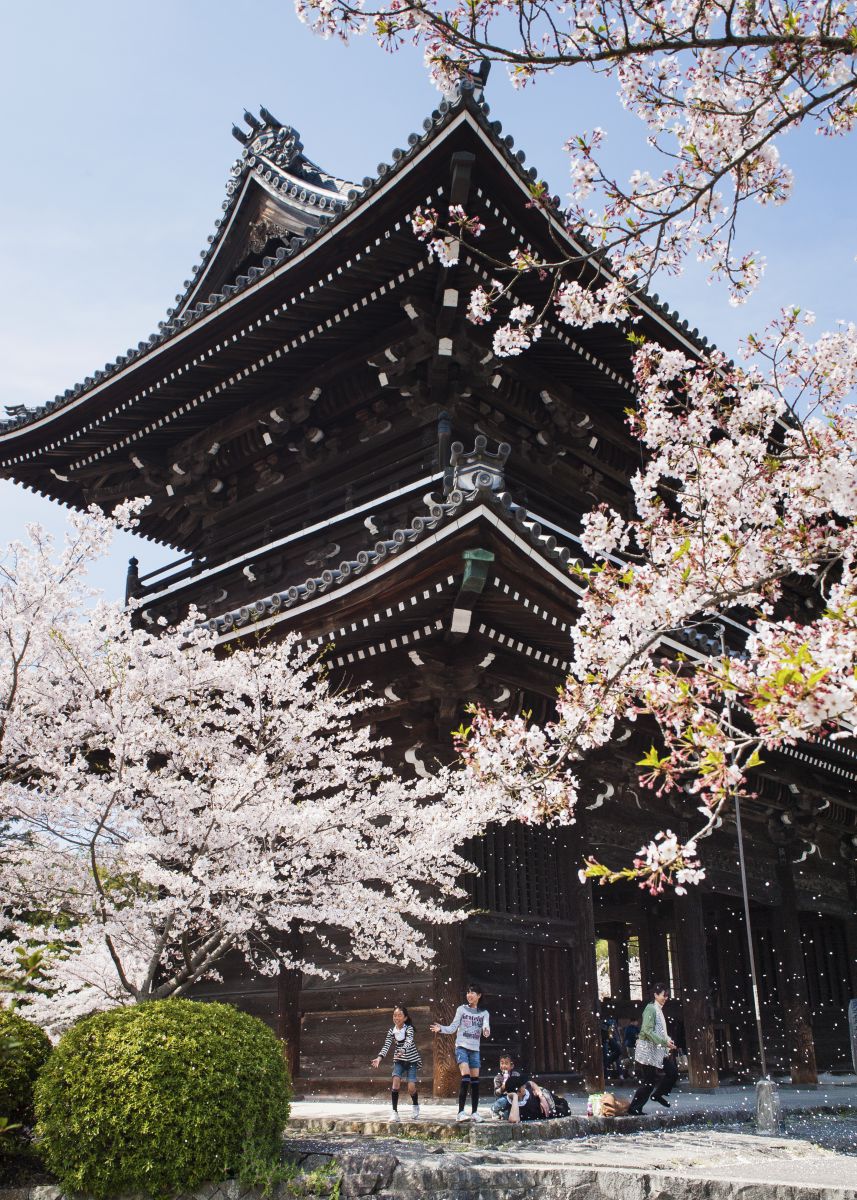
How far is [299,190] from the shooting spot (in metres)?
14.7

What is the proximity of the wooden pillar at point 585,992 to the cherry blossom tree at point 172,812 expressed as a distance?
2061mm

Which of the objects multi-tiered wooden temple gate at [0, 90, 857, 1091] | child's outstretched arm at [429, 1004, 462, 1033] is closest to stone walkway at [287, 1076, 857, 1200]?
child's outstretched arm at [429, 1004, 462, 1033]

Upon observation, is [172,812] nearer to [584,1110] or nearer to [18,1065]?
[18,1065]

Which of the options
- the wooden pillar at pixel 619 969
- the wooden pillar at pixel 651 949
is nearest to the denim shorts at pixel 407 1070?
the wooden pillar at pixel 651 949

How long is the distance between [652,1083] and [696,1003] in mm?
2983

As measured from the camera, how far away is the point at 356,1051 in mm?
10242

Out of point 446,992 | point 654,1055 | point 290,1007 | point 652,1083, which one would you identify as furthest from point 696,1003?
point 290,1007

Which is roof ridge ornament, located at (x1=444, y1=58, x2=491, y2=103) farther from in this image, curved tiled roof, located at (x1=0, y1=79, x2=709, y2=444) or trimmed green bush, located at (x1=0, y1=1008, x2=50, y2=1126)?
trimmed green bush, located at (x1=0, y1=1008, x2=50, y2=1126)

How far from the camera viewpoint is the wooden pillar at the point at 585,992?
1064 cm

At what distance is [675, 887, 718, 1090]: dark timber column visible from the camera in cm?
1270

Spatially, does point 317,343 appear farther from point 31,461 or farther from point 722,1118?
point 722,1118

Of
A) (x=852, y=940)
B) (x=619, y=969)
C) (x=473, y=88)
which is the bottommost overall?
(x=619, y=969)

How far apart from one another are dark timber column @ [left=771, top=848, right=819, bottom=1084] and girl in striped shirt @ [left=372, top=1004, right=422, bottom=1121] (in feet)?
25.5

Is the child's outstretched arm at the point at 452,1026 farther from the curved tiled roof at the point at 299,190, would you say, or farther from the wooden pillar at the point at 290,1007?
the curved tiled roof at the point at 299,190
